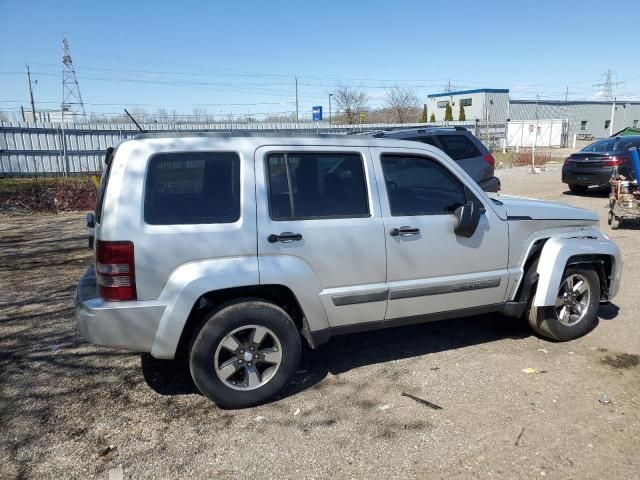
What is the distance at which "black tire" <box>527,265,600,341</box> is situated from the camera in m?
4.41

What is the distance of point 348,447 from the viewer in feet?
9.95

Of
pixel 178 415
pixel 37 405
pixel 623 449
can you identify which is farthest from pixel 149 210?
pixel 623 449

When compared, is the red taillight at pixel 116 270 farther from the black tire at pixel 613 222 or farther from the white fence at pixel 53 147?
the white fence at pixel 53 147

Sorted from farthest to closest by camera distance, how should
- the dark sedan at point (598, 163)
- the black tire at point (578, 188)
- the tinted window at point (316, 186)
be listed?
the black tire at point (578, 188) < the dark sedan at point (598, 163) < the tinted window at point (316, 186)

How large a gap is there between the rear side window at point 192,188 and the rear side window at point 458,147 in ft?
21.1

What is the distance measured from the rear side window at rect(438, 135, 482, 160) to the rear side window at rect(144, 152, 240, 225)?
21.1 ft

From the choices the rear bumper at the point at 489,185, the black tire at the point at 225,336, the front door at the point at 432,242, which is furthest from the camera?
the rear bumper at the point at 489,185

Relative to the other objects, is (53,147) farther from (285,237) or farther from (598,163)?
(598,163)

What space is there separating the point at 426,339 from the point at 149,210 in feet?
9.40

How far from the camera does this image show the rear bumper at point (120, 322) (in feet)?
10.2

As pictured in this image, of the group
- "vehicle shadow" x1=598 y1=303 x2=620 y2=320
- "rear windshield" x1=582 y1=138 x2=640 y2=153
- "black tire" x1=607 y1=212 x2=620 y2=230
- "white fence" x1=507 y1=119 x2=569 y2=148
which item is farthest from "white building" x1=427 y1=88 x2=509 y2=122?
"vehicle shadow" x1=598 y1=303 x2=620 y2=320

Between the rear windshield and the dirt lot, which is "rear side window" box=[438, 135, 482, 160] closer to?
the dirt lot

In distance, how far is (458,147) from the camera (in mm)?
9148

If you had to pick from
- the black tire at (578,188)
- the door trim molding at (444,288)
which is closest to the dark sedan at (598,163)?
the black tire at (578,188)
